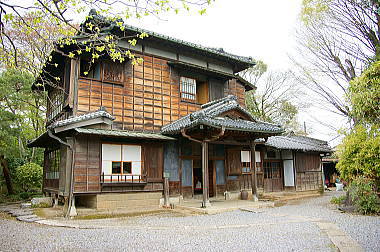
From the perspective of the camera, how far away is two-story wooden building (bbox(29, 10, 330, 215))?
1091 centimetres

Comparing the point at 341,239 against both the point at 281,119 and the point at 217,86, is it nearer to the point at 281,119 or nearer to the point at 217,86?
the point at 217,86

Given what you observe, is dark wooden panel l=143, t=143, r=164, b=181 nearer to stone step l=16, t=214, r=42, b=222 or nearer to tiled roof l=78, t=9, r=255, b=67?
stone step l=16, t=214, r=42, b=222

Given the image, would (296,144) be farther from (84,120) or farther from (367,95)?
(84,120)

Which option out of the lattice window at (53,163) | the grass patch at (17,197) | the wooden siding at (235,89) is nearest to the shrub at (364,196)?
the wooden siding at (235,89)

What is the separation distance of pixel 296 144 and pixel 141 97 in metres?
11.9

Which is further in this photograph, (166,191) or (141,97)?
(141,97)

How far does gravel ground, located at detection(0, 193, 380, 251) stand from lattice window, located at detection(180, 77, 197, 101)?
22.3 feet

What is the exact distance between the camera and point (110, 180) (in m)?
11.2

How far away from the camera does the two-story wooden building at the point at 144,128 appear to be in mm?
10906

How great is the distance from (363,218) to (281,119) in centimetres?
2178

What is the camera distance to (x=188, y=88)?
14.7 meters

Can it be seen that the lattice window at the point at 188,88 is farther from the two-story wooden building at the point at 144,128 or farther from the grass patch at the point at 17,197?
the grass patch at the point at 17,197

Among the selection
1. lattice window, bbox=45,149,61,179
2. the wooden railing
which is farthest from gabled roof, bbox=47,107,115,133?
lattice window, bbox=45,149,61,179

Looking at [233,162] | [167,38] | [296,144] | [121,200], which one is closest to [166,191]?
[121,200]
